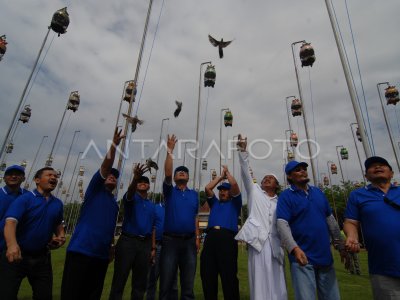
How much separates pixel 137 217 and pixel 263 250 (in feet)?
7.19

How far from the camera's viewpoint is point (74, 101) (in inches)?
660

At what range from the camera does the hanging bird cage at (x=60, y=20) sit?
10.1 metres

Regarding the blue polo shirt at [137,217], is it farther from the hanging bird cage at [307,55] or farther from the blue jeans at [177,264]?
the hanging bird cage at [307,55]

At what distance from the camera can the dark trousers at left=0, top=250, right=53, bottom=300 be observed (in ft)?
10.9

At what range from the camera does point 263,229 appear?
3.92 m

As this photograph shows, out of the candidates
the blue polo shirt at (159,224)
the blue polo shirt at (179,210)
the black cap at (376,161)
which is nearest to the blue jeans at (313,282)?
the black cap at (376,161)

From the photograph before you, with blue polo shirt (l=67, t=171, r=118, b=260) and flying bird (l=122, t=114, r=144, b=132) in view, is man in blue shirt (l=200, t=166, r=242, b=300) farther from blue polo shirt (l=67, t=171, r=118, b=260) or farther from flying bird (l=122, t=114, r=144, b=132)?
flying bird (l=122, t=114, r=144, b=132)

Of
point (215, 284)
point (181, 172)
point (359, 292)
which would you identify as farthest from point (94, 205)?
point (359, 292)

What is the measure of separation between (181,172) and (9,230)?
2.81 m

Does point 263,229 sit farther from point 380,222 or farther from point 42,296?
point 42,296

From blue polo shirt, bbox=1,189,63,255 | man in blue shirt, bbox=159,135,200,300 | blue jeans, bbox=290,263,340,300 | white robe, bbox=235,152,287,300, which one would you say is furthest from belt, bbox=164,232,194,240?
blue jeans, bbox=290,263,340,300

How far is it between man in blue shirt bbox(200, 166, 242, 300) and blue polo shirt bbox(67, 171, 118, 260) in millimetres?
1604

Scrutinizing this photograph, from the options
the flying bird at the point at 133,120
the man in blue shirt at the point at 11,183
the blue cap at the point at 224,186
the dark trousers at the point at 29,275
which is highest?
the flying bird at the point at 133,120

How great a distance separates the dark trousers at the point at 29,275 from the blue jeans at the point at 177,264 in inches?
64.2
